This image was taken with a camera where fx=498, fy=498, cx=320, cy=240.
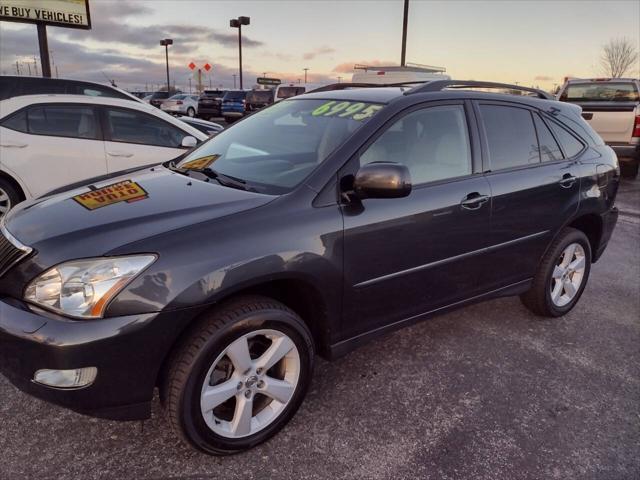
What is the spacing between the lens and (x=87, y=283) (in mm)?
1912

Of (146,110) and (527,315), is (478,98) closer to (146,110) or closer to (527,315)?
(527,315)

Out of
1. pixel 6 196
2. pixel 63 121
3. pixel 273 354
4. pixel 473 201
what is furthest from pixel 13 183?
pixel 473 201

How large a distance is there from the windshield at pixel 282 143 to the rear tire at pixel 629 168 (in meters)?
10.2

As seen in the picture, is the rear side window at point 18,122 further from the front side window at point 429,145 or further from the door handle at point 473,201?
the door handle at point 473,201

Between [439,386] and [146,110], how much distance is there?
4.75m

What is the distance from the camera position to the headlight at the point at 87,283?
6.22 feet

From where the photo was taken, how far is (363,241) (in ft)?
8.16

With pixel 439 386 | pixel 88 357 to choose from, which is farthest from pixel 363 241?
pixel 88 357

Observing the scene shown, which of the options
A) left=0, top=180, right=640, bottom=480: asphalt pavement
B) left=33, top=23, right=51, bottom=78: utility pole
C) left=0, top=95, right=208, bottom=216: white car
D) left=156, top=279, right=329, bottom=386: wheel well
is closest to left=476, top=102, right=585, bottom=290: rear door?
left=0, top=180, right=640, bottom=480: asphalt pavement

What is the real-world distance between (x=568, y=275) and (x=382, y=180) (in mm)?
2326

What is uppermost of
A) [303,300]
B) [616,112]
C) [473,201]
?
[616,112]

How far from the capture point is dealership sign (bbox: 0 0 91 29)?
11289 millimetres

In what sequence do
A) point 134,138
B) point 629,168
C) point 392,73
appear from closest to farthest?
1. point 134,138
2. point 392,73
3. point 629,168

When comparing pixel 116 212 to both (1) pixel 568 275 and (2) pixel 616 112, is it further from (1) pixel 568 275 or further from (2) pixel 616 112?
(2) pixel 616 112
